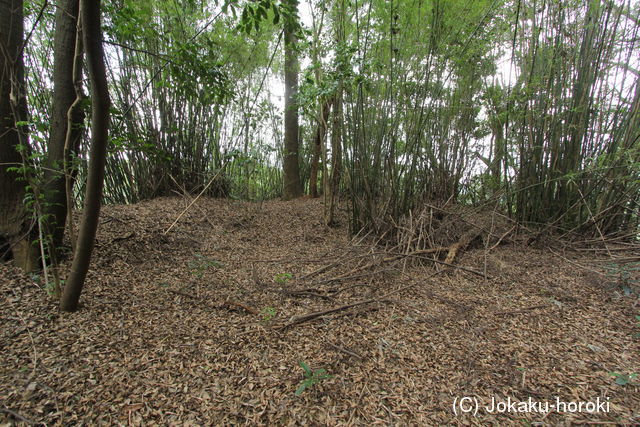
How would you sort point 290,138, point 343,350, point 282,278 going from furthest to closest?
point 290,138
point 282,278
point 343,350

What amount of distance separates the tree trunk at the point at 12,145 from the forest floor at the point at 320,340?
22 centimetres

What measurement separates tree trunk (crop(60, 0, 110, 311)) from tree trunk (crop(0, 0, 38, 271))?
1.91 ft

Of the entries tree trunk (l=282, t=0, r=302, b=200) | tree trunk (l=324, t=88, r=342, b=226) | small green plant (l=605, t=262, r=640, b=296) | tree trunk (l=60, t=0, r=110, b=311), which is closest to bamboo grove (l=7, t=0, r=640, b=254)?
tree trunk (l=324, t=88, r=342, b=226)

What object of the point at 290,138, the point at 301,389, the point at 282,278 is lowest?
the point at 301,389

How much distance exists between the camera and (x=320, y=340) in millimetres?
1191

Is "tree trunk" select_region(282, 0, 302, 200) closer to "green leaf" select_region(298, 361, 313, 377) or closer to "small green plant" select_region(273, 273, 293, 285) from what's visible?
"small green plant" select_region(273, 273, 293, 285)

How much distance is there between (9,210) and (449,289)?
2.46 m

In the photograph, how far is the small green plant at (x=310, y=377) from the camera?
3.08 ft

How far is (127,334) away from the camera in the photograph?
1.16 meters

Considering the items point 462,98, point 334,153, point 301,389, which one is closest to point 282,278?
point 301,389

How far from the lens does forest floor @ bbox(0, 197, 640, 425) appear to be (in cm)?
86

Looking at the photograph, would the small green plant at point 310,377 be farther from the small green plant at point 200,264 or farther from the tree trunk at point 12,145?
the tree trunk at point 12,145

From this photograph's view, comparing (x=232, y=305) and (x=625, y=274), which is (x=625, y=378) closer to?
(x=625, y=274)

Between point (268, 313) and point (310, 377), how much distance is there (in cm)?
46
